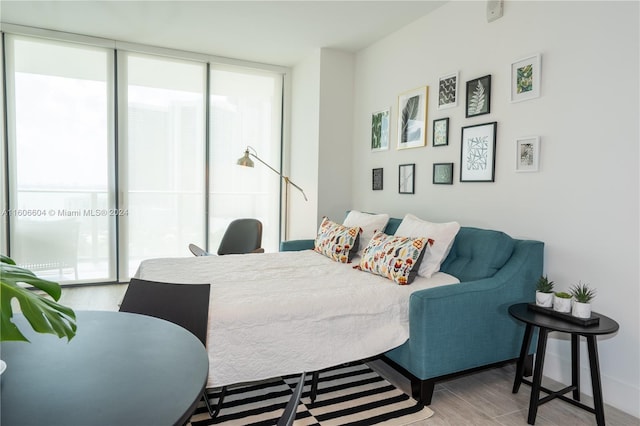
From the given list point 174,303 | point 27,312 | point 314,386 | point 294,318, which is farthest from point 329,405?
point 27,312

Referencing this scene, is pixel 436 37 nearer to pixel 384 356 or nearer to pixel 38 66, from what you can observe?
pixel 384 356

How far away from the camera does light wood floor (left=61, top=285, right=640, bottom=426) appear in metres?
2.08

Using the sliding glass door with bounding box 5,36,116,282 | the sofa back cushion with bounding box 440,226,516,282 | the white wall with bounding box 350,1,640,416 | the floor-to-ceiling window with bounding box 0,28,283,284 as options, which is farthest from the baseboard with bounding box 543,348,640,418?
the sliding glass door with bounding box 5,36,116,282

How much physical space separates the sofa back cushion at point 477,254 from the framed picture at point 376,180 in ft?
4.70

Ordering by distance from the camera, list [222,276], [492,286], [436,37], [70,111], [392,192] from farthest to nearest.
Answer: [70,111], [392,192], [436,37], [222,276], [492,286]

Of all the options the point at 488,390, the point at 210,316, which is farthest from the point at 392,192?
the point at 210,316

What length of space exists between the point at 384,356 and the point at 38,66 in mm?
4407

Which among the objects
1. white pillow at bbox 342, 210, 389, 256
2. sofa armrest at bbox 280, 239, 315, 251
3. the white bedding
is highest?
white pillow at bbox 342, 210, 389, 256

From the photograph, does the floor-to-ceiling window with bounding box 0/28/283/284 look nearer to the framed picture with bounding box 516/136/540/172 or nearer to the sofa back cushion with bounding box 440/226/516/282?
the sofa back cushion with bounding box 440/226/516/282

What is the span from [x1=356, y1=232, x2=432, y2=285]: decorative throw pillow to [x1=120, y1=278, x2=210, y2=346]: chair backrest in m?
1.28

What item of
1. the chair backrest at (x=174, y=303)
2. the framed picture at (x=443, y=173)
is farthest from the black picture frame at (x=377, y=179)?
the chair backrest at (x=174, y=303)

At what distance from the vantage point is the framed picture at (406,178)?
3748mm

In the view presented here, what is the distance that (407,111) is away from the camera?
3.78m

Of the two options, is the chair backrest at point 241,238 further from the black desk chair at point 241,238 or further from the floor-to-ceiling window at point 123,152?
the floor-to-ceiling window at point 123,152
